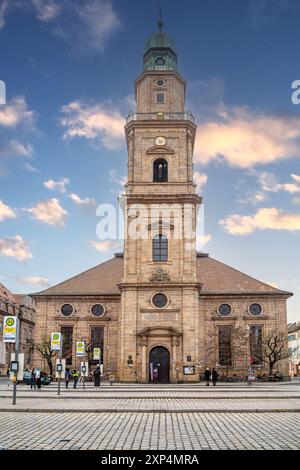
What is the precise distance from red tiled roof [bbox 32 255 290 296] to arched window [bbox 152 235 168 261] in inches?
315

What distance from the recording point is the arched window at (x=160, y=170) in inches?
2295

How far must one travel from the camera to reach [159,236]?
56.4m

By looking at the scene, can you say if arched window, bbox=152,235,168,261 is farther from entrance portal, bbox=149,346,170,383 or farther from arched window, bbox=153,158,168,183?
entrance portal, bbox=149,346,170,383

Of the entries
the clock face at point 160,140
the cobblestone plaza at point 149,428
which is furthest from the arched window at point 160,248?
the cobblestone plaza at point 149,428

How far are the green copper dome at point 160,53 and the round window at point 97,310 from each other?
26.6 meters

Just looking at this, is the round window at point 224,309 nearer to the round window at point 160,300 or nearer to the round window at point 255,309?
the round window at point 255,309

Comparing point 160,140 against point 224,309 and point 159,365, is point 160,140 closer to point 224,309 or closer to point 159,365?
point 224,309

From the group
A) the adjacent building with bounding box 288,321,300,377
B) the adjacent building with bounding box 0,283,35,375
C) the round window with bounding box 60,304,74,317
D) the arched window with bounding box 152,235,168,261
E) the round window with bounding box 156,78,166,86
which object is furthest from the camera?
the adjacent building with bounding box 288,321,300,377

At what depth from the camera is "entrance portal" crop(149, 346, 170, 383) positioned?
174ft

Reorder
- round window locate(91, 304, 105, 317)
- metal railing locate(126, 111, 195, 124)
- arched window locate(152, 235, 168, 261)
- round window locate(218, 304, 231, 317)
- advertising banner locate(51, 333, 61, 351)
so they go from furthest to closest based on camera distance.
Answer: round window locate(91, 304, 105, 317)
round window locate(218, 304, 231, 317)
metal railing locate(126, 111, 195, 124)
arched window locate(152, 235, 168, 261)
advertising banner locate(51, 333, 61, 351)

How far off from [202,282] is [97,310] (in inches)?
474

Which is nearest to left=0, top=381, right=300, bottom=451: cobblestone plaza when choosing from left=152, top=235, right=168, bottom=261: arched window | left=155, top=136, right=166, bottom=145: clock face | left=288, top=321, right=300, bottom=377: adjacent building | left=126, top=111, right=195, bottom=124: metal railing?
left=152, top=235, right=168, bottom=261: arched window

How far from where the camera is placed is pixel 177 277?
55.2 metres

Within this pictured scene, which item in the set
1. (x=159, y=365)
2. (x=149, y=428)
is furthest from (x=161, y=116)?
(x=149, y=428)
